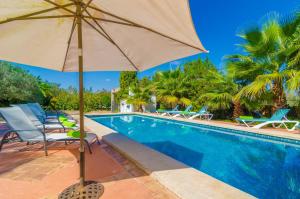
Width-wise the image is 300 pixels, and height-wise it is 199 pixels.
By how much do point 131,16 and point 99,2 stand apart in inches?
17.9

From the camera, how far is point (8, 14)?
2.52 meters

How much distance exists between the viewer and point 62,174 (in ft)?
11.1

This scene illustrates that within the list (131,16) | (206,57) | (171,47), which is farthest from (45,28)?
(206,57)

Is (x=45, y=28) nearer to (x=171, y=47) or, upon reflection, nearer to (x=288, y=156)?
(x=171, y=47)

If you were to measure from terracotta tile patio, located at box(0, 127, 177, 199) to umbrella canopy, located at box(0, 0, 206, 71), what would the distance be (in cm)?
207

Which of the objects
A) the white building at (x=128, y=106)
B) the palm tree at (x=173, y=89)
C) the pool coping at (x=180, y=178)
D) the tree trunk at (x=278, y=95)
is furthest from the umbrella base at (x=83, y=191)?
the white building at (x=128, y=106)

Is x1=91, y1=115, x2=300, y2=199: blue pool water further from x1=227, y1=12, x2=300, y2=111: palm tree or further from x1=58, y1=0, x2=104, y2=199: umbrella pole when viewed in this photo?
x1=58, y1=0, x2=104, y2=199: umbrella pole

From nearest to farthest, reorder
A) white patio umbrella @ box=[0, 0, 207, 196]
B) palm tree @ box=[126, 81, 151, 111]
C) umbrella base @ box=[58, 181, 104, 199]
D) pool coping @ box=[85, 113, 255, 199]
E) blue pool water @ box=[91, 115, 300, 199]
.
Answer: white patio umbrella @ box=[0, 0, 207, 196], umbrella base @ box=[58, 181, 104, 199], pool coping @ box=[85, 113, 255, 199], blue pool water @ box=[91, 115, 300, 199], palm tree @ box=[126, 81, 151, 111]

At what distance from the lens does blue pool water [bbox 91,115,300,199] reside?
397 centimetres

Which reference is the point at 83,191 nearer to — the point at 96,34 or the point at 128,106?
the point at 96,34

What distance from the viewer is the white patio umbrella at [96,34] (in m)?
2.45

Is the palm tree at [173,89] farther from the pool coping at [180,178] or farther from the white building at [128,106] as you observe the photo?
the pool coping at [180,178]

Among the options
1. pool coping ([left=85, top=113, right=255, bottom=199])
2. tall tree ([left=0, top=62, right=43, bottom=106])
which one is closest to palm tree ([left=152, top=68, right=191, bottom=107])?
tall tree ([left=0, top=62, right=43, bottom=106])

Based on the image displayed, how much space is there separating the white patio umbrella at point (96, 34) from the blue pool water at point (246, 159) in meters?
3.01
